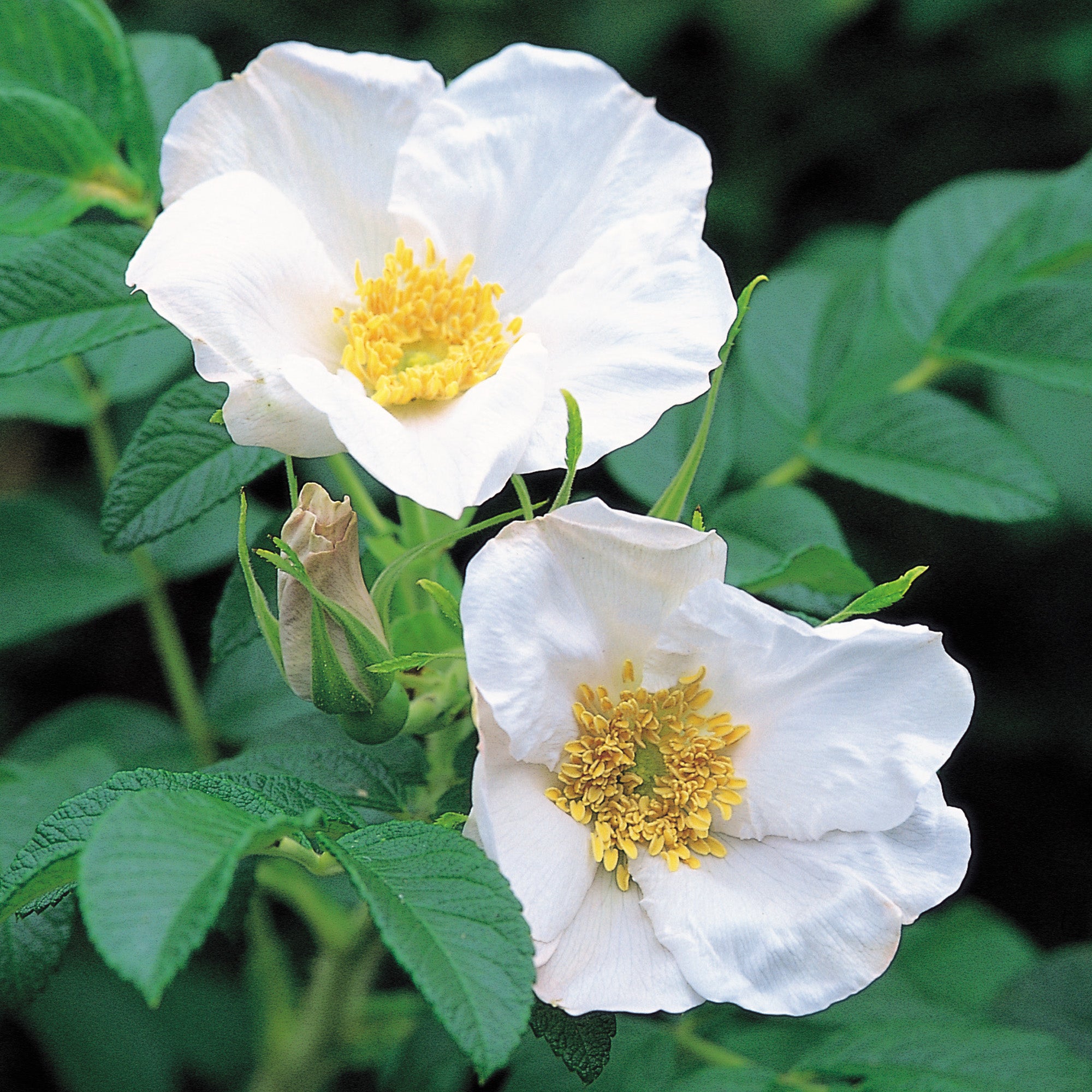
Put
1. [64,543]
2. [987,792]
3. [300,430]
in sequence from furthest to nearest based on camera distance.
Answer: [987,792] → [64,543] → [300,430]

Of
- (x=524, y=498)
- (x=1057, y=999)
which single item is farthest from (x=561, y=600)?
(x=1057, y=999)

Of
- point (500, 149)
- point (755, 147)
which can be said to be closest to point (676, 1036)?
point (500, 149)

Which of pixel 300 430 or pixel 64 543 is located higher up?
pixel 300 430

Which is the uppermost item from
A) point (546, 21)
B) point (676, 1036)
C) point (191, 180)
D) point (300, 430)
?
point (191, 180)

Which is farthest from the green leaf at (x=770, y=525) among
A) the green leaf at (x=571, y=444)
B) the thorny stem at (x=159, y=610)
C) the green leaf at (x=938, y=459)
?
the thorny stem at (x=159, y=610)

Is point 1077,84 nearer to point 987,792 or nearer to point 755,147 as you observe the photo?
point 755,147

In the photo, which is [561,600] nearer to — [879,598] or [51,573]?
[879,598]
